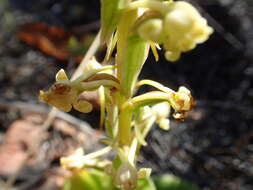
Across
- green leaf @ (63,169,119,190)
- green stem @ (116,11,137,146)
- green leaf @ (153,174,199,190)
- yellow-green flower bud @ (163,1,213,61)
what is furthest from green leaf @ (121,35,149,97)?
green leaf @ (153,174,199,190)

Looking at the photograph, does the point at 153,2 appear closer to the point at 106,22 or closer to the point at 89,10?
the point at 106,22

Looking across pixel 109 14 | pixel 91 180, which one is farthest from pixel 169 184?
pixel 109 14

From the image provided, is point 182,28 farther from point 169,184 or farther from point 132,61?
point 169,184

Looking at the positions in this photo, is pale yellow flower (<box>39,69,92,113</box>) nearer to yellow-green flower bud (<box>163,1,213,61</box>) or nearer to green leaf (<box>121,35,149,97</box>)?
green leaf (<box>121,35,149,97</box>)

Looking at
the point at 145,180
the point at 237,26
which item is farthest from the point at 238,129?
the point at 145,180

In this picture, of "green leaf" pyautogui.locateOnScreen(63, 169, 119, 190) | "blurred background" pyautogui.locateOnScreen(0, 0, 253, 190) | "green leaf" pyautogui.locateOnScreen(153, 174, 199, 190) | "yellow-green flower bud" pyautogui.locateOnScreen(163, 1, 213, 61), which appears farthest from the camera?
"blurred background" pyautogui.locateOnScreen(0, 0, 253, 190)

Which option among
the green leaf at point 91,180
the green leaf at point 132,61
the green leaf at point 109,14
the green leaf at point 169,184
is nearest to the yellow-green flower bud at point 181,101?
the green leaf at point 132,61

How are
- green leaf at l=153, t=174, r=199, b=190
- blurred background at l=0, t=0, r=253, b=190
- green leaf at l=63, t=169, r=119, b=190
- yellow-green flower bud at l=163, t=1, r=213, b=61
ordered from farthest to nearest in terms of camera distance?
blurred background at l=0, t=0, r=253, b=190 < green leaf at l=153, t=174, r=199, b=190 < green leaf at l=63, t=169, r=119, b=190 < yellow-green flower bud at l=163, t=1, r=213, b=61
